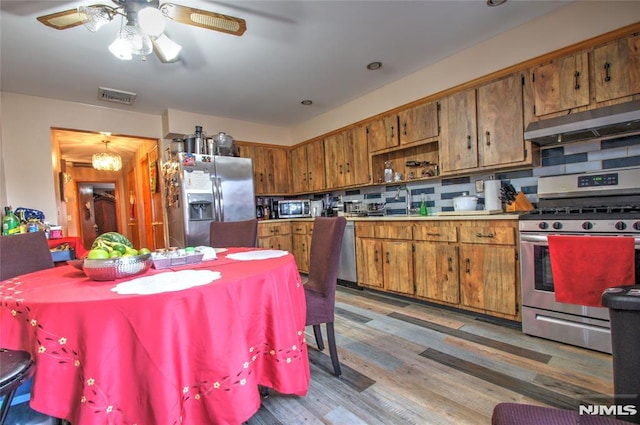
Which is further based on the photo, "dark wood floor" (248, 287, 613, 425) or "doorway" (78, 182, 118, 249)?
"doorway" (78, 182, 118, 249)

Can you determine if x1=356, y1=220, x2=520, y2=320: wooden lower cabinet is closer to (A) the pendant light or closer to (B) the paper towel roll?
(B) the paper towel roll

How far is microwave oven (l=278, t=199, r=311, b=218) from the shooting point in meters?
4.97

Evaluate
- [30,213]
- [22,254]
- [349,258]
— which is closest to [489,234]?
[349,258]

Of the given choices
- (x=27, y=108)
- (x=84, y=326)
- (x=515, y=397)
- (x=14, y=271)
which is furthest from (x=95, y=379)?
(x=27, y=108)

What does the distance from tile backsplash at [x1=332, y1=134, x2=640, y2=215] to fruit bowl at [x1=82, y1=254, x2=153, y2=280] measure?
120 inches

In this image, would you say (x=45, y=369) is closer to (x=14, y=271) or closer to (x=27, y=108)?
(x=14, y=271)

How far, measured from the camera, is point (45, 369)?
944mm

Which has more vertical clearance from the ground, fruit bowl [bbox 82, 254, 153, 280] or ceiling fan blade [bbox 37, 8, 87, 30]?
ceiling fan blade [bbox 37, 8, 87, 30]

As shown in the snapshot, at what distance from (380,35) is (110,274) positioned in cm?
271

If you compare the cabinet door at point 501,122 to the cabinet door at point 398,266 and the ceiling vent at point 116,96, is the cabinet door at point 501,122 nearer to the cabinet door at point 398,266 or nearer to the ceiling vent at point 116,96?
the cabinet door at point 398,266

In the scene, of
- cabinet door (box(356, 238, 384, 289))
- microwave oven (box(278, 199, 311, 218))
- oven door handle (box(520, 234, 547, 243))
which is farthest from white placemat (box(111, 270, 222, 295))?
microwave oven (box(278, 199, 311, 218))

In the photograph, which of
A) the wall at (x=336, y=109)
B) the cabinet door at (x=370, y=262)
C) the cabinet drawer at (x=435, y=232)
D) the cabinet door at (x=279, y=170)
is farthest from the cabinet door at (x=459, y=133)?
the cabinet door at (x=279, y=170)

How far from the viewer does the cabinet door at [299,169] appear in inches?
199

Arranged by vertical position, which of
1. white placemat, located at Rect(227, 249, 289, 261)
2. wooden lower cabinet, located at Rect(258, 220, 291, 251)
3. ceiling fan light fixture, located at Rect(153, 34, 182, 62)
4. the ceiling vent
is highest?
the ceiling vent
